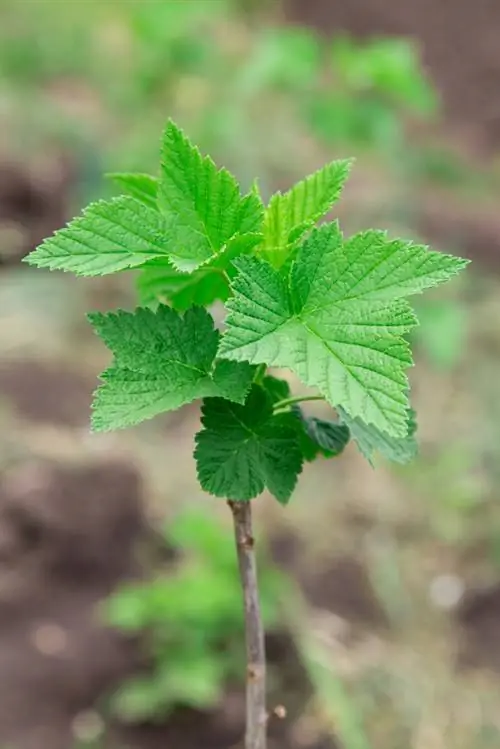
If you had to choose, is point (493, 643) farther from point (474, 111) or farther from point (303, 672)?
point (474, 111)

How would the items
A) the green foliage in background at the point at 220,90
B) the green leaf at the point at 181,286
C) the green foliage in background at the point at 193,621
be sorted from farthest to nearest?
the green foliage in background at the point at 220,90
the green foliage in background at the point at 193,621
the green leaf at the point at 181,286

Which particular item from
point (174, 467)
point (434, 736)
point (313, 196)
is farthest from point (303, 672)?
point (313, 196)

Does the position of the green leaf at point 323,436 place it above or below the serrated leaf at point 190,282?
below

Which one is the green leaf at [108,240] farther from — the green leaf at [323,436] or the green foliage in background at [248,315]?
the green leaf at [323,436]

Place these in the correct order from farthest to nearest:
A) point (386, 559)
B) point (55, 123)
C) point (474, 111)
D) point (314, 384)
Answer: point (474, 111)
point (55, 123)
point (386, 559)
point (314, 384)

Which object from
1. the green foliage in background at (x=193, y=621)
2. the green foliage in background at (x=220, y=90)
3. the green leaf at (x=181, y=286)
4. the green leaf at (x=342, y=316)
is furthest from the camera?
the green foliage in background at (x=220, y=90)

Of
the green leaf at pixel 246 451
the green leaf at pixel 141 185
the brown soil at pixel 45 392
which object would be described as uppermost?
the brown soil at pixel 45 392

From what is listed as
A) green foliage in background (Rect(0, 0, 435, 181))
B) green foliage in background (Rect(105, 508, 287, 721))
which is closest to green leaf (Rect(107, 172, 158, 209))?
green foliage in background (Rect(105, 508, 287, 721))

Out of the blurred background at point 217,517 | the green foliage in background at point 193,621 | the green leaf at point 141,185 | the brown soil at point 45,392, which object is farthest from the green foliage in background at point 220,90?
the green leaf at point 141,185

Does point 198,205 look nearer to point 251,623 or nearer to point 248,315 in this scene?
point 248,315
